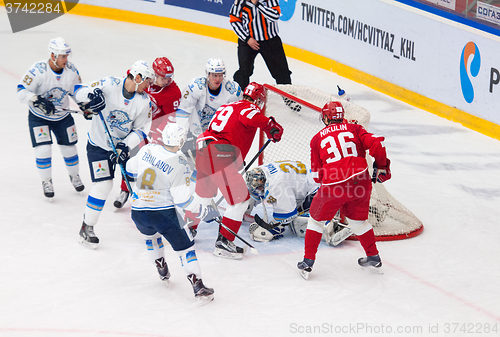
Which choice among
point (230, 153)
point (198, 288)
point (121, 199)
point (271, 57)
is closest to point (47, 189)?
point (121, 199)

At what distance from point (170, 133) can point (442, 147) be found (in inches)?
149

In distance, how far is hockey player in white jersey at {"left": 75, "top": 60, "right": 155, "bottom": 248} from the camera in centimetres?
394

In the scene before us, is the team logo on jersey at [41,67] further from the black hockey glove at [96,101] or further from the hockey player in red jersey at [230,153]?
the hockey player in red jersey at [230,153]

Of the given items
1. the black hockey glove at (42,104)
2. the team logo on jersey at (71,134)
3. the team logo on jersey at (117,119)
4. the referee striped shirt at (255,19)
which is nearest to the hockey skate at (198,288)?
the team logo on jersey at (117,119)

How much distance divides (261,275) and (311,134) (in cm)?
154

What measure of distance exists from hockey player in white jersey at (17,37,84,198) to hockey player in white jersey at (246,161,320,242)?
1.54m

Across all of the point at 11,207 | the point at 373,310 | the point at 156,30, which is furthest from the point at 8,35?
the point at 373,310

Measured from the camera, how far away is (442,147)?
612 cm

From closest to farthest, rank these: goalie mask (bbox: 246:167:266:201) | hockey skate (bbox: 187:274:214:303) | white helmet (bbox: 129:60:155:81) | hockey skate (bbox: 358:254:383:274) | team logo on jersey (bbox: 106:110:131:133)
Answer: hockey skate (bbox: 187:274:214:303), hockey skate (bbox: 358:254:383:274), white helmet (bbox: 129:60:155:81), team logo on jersey (bbox: 106:110:131:133), goalie mask (bbox: 246:167:266:201)

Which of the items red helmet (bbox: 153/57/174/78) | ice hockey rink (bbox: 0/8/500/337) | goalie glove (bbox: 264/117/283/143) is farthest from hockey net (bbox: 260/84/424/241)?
red helmet (bbox: 153/57/174/78)

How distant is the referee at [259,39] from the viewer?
662 centimetres

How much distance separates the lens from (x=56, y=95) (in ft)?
14.6

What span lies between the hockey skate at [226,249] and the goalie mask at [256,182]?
0.41 meters

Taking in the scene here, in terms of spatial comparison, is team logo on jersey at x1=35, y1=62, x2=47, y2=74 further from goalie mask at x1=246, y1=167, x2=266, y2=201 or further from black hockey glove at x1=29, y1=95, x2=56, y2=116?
goalie mask at x1=246, y1=167, x2=266, y2=201
